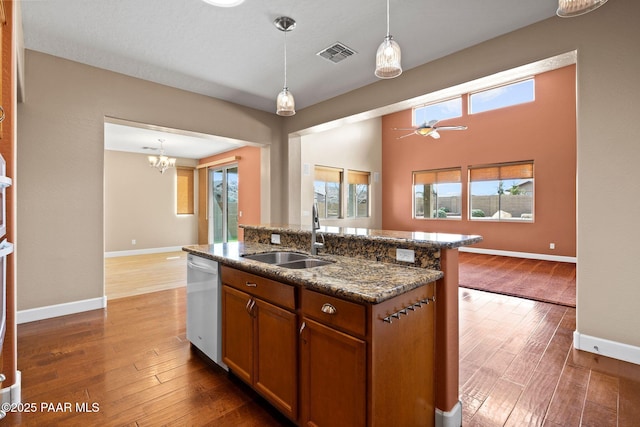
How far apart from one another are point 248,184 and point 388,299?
5822 mm

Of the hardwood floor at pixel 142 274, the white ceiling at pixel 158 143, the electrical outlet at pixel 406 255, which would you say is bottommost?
the hardwood floor at pixel 142 274

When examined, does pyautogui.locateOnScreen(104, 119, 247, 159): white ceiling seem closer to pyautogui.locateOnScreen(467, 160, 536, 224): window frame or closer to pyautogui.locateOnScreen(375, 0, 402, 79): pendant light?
pyautogui.locateOnScreen(375, 0, 402, 79): pendant light

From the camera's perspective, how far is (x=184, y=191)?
864 cm

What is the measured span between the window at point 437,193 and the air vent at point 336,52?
5.64m

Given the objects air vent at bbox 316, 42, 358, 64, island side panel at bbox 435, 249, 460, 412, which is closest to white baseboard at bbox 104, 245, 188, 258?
air vent at bbox 316, 42, 358, 64

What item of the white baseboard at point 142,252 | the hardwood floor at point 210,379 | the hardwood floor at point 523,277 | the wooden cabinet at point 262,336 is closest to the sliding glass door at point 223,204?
the white baseboard at point 142,252

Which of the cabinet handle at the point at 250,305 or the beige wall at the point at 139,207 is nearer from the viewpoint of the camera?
the cabinet handle at the point at 250,305

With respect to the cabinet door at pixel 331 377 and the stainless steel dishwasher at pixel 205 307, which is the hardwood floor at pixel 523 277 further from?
the stainless steel dishwasher at pixel 205 307

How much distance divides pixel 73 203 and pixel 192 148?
4.03 metres

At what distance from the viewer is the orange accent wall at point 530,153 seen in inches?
246

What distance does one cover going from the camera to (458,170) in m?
7.91

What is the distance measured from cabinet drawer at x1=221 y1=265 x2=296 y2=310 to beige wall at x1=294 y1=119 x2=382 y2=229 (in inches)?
161

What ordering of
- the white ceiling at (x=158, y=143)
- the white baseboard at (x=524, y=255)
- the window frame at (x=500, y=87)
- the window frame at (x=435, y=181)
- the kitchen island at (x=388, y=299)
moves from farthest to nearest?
the window frame at (x=435, y=181) < the window frame at (x=500, y=87) < the white baseboard at (x=524, y=255) < the white ceiling at (x=158, y=143) < the kitchen island at (x=388, y=299)

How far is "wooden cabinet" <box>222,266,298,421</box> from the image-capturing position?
1.59 m
